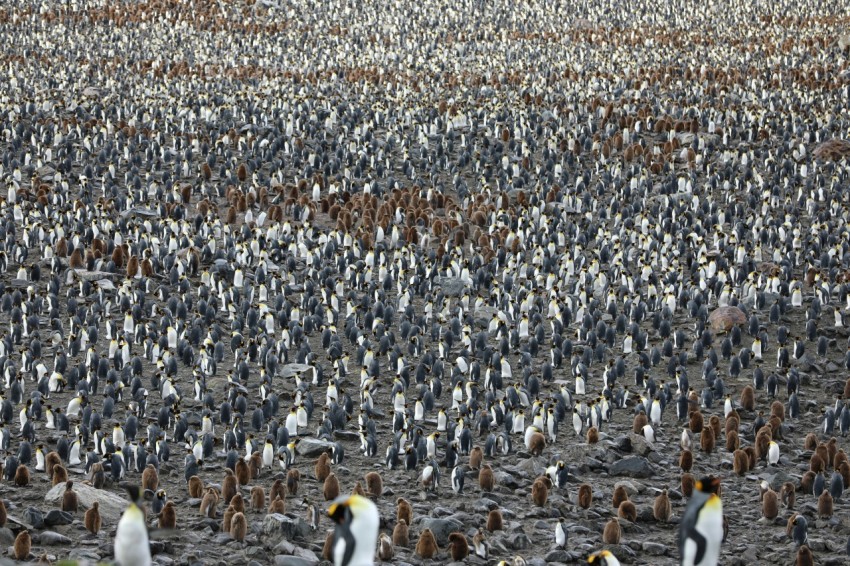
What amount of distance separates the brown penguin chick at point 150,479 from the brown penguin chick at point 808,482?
7828 mm

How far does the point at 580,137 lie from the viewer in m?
30.7

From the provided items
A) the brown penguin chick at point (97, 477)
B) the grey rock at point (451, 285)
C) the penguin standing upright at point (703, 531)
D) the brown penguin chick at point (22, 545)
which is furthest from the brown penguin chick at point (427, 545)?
the grey rock at point (451, 285)

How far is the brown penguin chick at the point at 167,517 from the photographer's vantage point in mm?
11594

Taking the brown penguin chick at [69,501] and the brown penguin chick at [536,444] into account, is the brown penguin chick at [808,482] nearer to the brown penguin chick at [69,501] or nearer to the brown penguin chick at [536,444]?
the brown penguin chick at [536,444]

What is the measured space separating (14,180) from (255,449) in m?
14.7

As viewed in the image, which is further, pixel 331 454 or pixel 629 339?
pixel 629 339

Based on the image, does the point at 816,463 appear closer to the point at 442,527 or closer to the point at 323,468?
the point at 442,527

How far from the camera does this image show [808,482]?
44.2ft

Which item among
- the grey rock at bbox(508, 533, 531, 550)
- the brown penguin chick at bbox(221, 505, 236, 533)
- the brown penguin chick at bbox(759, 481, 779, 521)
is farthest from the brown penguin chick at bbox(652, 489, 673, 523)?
the brown penguin chick at bbox(221, 505, 236, 533)

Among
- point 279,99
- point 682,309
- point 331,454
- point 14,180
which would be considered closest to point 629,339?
point 682,309

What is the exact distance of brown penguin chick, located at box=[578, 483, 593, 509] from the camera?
1282 centimetres

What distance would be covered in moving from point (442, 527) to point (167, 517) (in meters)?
2.94

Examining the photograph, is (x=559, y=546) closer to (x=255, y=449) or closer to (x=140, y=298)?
(x=255, y=449)

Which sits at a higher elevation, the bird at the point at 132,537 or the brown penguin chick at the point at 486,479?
the bird at the point at 132,537
